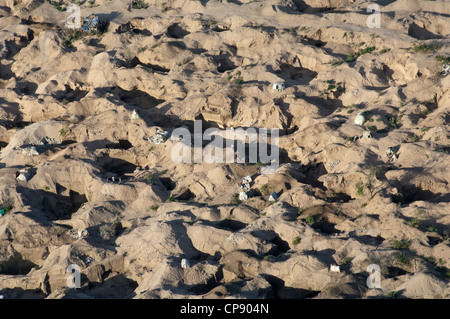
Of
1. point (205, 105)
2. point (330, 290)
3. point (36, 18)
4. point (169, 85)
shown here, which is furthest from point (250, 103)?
point (36, 18)

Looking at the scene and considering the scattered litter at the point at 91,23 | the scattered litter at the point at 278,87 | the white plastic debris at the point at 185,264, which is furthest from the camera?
the scattered litter at the point at 91,23

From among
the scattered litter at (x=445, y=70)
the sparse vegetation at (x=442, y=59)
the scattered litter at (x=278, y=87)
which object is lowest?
the scattered litter at (x=278, y=87)

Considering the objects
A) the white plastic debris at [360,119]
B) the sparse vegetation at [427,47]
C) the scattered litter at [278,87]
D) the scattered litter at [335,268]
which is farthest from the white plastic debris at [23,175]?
the sparse vegetation at [427,47]

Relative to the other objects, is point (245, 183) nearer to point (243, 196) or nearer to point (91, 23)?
point (243, 196)

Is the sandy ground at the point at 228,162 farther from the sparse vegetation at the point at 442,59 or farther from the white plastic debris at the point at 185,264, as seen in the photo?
the sparse vegetation at the point at 442,59

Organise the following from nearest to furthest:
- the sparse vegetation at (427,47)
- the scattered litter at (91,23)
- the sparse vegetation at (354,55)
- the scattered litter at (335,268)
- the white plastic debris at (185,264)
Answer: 1. the scattered litter at (335,268)
2. the white plastic debris at (185,264)
3. the sparse vegetation at (427,47)
4. the sparse vegetation at (354,55)
5. the scattered litter at (91,23)

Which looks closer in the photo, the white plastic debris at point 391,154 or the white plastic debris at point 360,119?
the white plastic debris at point 391,154
